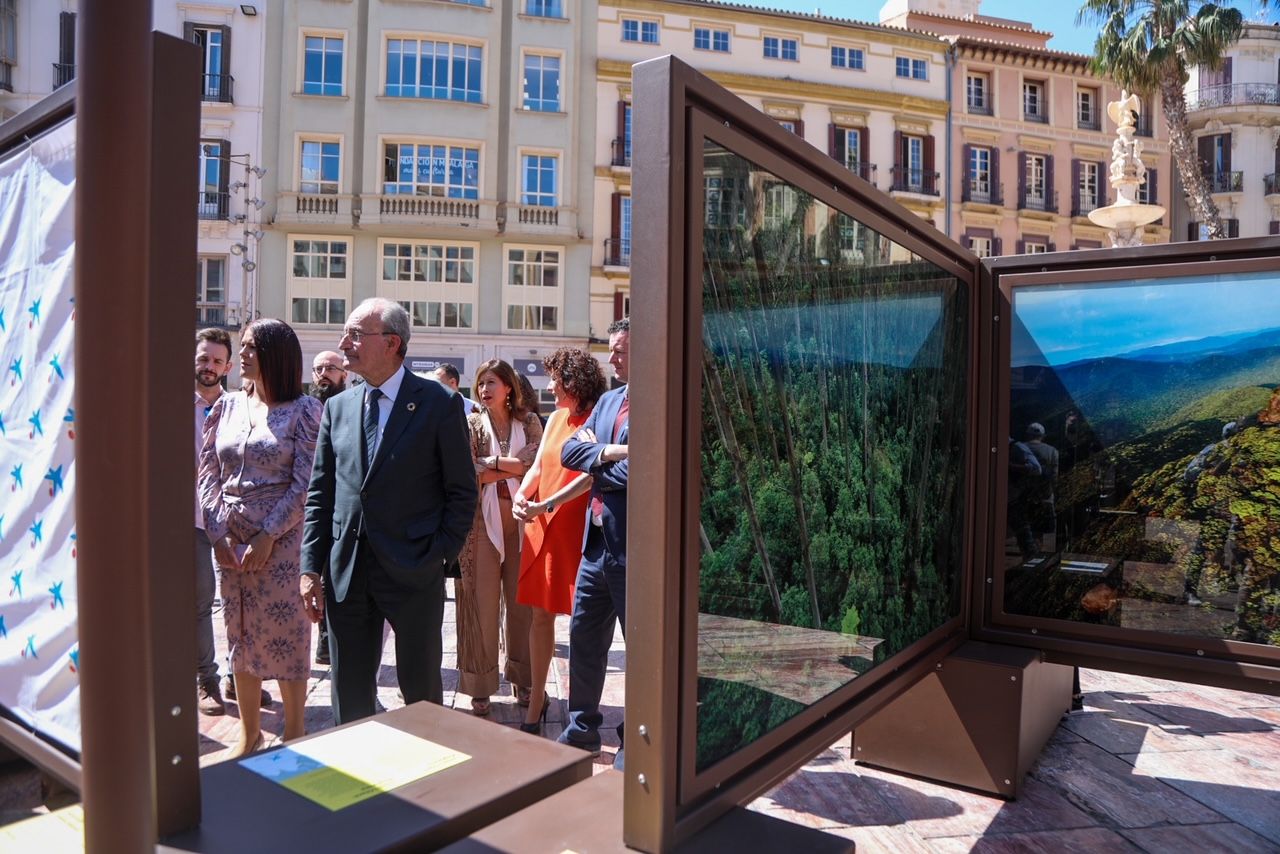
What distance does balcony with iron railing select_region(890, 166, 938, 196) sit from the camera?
31188 mm

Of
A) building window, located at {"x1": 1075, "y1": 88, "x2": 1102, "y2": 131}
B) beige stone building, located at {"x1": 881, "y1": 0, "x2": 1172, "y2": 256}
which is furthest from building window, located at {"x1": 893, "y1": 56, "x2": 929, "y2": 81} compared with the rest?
building window, located at {"x1": 1075, "y1": 88, "x2": 1102, "y2": 131}

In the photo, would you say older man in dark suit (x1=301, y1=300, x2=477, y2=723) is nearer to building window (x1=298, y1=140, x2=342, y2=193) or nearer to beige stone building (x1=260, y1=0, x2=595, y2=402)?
beige stone building (x1=260, y1=0, x2=595, y2=402)

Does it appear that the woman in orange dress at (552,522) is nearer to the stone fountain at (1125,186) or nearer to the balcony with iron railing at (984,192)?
the stone fountain at (1125,186)

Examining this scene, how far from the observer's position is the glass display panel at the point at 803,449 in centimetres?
182

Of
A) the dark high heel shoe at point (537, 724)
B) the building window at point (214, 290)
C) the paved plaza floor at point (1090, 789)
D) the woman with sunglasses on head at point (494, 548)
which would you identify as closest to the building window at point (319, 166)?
the building window at point (214, 290)

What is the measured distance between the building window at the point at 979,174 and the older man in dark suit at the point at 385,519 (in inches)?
1269

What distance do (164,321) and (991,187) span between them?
34848 mm

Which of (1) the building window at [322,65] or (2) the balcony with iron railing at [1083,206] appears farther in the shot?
(2) the balcony with iron railing at [1083,206]

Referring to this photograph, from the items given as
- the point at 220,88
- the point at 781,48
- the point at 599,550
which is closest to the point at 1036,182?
the point at 781,48

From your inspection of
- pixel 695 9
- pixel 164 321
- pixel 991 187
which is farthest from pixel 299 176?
pixel 164 321

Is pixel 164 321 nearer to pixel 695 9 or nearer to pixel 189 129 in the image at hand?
pixel 189 129

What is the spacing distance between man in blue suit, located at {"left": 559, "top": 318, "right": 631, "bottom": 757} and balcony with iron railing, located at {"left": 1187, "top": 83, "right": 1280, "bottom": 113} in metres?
39.9

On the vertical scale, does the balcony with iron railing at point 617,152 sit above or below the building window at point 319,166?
above

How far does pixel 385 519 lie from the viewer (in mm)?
3215
